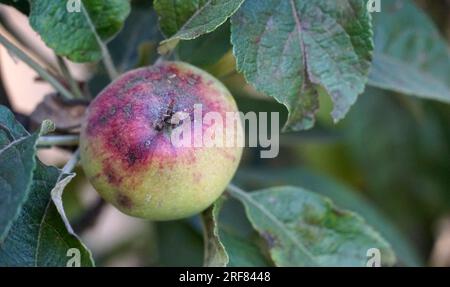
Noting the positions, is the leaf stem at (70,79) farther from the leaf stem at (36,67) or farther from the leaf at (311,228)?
the leaf at (311,228)

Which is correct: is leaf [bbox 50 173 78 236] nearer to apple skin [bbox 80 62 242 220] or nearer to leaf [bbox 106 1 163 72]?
apple skin [bbox 80 62 242 220]

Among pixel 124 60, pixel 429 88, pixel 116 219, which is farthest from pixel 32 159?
pixel 116 219

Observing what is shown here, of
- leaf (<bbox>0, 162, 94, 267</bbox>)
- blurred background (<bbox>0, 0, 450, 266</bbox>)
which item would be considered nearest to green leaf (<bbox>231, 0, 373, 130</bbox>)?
leaf (<bbox>0, 162, 94, 267</bbox>)

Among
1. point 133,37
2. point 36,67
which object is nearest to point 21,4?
point 36,67

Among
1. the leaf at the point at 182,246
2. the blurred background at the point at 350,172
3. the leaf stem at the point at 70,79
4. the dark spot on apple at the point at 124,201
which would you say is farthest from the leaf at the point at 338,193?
the dark spot on apple at the point at 124,201

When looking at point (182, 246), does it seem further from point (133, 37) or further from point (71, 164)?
point (71, 164)
